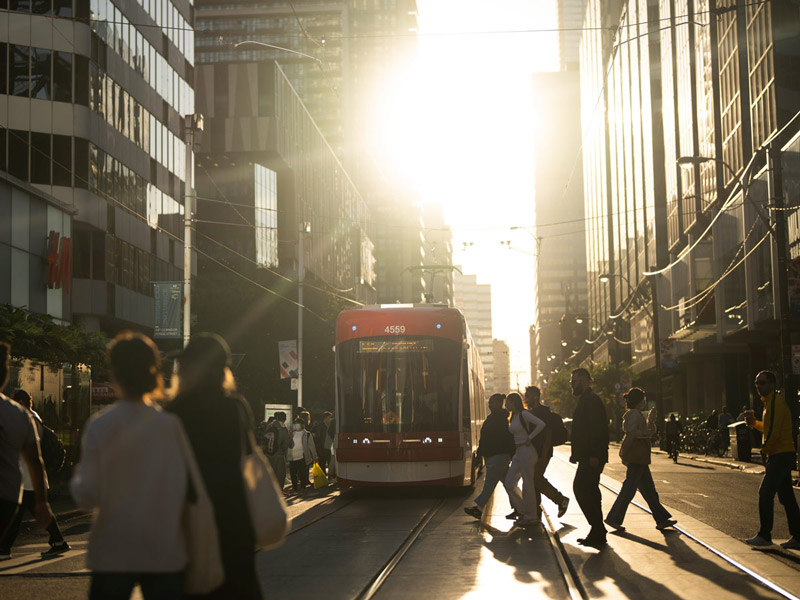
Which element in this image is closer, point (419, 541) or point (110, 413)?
point (110, 413)

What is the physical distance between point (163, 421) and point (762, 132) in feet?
139

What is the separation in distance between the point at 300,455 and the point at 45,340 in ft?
18.3

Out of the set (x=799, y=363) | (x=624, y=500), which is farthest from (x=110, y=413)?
(x=799, y=363)

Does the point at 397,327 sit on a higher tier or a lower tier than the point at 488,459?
higher

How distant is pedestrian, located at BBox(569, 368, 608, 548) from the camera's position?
1163 cm

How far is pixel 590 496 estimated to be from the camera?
11.6 metres

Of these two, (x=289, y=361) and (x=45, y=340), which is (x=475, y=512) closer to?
(x=45, y=340)

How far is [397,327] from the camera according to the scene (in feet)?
64.2

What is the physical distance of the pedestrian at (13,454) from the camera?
21.9ft

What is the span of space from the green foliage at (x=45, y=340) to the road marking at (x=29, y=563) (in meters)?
7.90

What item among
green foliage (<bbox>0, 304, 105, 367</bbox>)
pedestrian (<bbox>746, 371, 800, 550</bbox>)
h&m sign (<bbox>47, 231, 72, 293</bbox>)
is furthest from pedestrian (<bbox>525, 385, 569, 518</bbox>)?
h&m sign (<bbox>47, 231, 72, 293</bbox>)

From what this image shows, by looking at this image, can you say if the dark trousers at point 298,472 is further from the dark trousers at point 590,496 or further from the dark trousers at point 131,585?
the dark trousers at point 131,585

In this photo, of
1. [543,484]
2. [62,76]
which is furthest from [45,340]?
[62,76]

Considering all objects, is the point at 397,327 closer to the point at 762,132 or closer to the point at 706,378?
the point at 762,132
